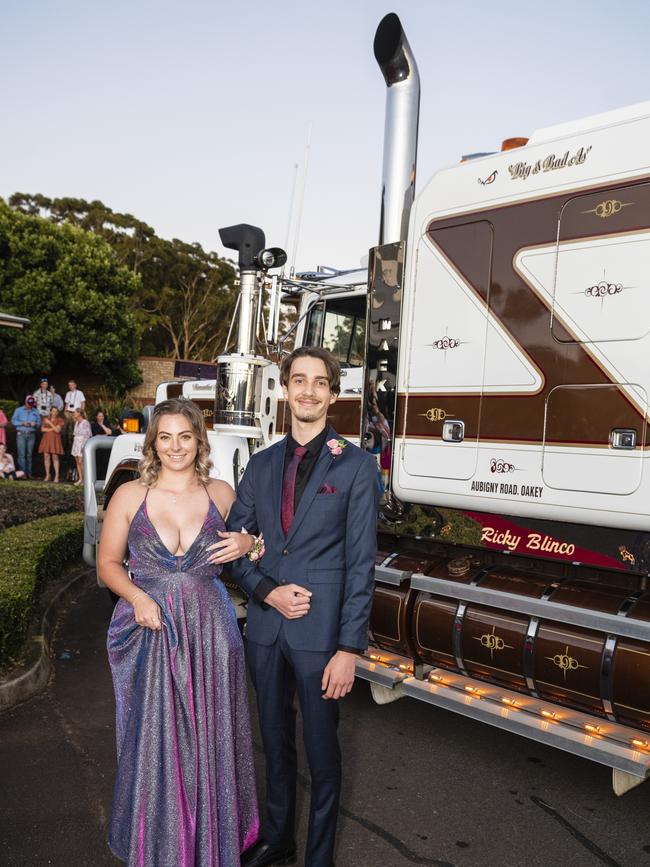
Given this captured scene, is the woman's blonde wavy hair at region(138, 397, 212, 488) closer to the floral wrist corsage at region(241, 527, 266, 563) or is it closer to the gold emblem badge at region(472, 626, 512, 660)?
the floral wrist corsage at region(241, 527, 266, 563)

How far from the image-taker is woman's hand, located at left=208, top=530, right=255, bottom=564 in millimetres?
2879

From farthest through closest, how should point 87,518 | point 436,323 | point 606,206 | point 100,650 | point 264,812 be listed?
point 87,518 → point 100,650 → point 436,323 → point 606,206 → point 264,812

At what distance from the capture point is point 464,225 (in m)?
4.51

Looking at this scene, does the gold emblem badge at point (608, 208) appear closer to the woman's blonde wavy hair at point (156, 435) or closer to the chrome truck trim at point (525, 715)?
the woman's blonde wavy hair at point (156, 435)

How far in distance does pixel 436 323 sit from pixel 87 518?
4.02 metres

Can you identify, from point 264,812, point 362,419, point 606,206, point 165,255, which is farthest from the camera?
point 165,255

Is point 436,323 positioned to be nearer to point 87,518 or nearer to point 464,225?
point 464,225

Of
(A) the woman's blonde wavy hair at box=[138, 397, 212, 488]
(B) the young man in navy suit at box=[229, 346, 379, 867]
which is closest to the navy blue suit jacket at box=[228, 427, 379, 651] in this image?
(B) the young man in navy suit at box=[229, 346, 379, 867]

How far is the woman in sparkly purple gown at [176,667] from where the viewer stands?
8.96 ft

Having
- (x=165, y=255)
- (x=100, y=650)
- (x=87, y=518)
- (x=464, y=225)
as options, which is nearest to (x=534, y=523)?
(x=464, y=225)

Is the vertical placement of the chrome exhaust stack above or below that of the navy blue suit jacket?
above

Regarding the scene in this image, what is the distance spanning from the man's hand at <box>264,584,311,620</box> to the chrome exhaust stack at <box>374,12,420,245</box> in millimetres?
2808

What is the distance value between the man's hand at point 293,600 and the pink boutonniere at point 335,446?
1.72 ft

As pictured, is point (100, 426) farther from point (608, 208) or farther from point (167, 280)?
point (167, 280)
